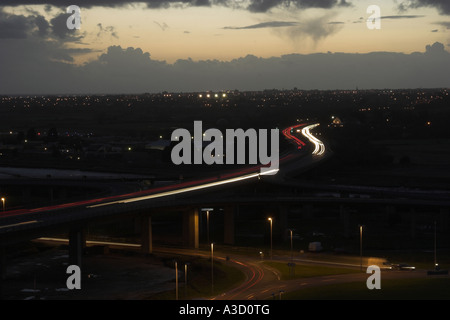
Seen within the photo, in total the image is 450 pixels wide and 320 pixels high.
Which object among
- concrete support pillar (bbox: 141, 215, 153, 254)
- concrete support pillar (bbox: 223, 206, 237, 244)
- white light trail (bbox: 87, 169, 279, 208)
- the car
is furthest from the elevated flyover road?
the car

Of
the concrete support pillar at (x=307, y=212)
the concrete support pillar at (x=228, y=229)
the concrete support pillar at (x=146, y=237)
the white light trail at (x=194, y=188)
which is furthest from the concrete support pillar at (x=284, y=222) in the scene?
the concrete support pillar at (x=146, y=237)

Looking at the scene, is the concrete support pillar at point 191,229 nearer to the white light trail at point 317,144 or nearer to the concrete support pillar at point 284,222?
the concrete support pillar at point 284,222

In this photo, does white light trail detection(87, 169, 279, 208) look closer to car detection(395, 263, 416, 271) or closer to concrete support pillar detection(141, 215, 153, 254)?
concrete support pillar detection(141, 215, 153, 254)

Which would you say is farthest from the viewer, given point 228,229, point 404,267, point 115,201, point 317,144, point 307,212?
point 317,144

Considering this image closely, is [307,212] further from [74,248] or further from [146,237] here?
[74,248]

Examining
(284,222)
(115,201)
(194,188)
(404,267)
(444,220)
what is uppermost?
(194,188)

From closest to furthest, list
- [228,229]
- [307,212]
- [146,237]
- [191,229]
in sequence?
1. [146,237]
2. [191,229]
3. [228,229]
4. [307,212]

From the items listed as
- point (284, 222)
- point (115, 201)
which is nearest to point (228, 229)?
point (284, 222)
